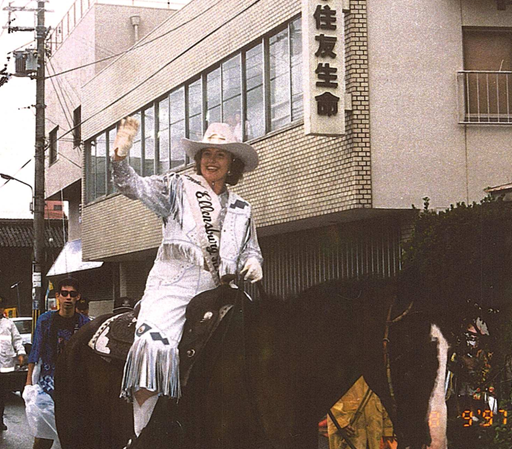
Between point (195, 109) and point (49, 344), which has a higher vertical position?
point (195, 109)

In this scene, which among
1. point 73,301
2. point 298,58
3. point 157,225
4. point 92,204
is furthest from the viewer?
point 92,204

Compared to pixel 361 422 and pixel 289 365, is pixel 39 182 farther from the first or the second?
pixel 289 365

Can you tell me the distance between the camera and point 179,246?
6012 mm

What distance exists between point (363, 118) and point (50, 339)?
6814mm

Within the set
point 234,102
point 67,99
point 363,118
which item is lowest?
point 363,118

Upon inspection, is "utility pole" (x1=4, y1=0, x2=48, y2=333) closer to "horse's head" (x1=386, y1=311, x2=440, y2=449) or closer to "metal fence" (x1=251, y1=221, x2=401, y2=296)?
"metal fence" (x1=251, y1=221, x2=401, y2=296)

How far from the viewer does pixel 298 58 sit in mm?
15586

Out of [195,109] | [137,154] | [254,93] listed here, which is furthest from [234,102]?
[137,154]

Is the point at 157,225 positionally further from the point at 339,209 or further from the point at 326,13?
the point at 326,13

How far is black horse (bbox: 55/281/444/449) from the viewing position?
522cm

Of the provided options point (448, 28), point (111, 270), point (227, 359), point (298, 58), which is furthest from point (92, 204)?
point (227, 359)

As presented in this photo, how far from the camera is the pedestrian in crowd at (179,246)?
223 inches

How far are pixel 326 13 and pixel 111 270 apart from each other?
1693cm

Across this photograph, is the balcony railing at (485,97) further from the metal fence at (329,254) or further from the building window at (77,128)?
the building window at (77,128)
